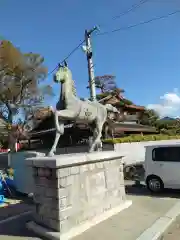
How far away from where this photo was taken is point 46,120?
2323cm

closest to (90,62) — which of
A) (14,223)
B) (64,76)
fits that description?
(64,76)

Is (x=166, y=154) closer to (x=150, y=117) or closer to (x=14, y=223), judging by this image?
(x=14, y=223)

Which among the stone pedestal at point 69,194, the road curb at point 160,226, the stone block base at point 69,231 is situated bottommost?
the road curb at point 160,226

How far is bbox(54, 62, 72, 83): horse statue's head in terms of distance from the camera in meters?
6.48

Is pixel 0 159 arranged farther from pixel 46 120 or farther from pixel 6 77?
pixel 6 77

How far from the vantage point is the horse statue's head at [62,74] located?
255 inches

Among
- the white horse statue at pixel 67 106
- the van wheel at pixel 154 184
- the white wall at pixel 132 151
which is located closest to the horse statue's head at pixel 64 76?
the white horse statue at pixel 67 106

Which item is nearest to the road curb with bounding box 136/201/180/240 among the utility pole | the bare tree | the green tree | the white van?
the white van

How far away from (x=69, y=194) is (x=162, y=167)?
534cm

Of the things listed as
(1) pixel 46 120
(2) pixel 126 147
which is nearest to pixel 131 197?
(2) pixel 126 147

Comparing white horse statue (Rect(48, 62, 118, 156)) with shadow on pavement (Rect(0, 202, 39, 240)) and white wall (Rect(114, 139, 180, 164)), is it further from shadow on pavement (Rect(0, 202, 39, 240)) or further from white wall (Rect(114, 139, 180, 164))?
white wall (Rect(114, 139, 180, 164))

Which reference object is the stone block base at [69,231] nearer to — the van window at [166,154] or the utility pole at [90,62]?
the van window at [166,154]

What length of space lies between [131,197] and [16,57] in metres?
16.6

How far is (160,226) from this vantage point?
5.87 m
